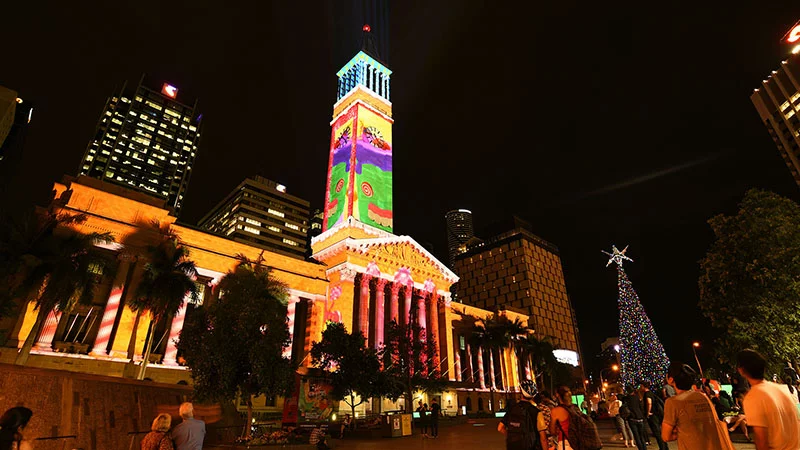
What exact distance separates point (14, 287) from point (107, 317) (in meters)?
7.49

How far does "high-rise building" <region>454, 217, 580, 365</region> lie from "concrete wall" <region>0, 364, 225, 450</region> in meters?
97.1

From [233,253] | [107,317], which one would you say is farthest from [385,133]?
[107,317]

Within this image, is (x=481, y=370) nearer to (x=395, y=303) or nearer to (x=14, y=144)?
(x=395, y=303)

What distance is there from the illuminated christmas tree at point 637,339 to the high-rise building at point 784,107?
42751 mm

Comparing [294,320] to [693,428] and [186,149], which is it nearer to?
[693,428]

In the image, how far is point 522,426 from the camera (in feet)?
23.9

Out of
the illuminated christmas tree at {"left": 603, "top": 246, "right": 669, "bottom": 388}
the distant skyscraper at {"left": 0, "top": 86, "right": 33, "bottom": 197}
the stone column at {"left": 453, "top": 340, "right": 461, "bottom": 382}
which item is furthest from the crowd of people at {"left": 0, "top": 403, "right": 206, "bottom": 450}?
the distant skyscraper at {"left": 0, "top": 86, "right": 33, "bottom": 197}

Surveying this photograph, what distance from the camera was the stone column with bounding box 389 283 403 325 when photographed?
51.7 metres

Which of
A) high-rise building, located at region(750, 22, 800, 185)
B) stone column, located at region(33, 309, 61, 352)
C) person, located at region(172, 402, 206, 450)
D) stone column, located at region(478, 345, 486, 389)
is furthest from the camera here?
stone column, located at region(478, 345, 486, 389)

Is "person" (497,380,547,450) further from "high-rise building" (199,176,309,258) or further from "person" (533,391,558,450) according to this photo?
"high-rise building" (199,176,309,258)

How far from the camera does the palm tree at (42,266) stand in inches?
987

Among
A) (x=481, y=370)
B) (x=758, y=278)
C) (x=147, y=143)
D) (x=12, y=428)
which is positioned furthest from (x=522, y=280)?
(x=147, y=143)

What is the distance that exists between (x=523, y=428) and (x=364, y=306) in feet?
137

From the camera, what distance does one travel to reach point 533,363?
68562 millimetres
